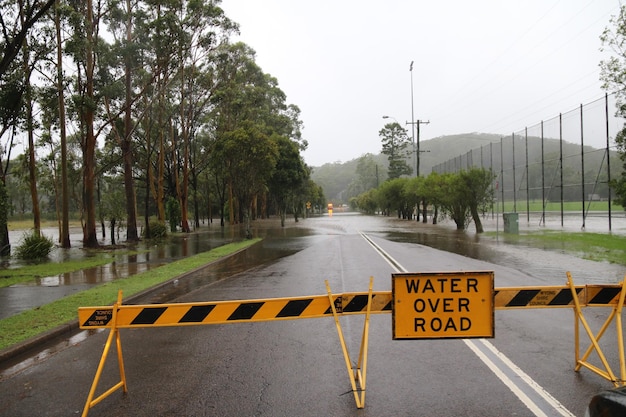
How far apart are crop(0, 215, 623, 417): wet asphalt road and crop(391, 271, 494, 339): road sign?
57cm

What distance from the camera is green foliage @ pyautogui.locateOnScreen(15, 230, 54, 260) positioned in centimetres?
1950

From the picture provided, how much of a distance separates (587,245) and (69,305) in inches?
727

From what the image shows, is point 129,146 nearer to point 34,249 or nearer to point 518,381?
point 34,249

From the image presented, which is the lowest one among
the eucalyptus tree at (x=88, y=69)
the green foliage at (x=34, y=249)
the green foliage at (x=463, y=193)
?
the green foliage at (x=34, y=249)

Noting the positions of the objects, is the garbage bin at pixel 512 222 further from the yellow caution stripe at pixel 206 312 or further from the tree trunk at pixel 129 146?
the yellow caution stripe at pixel 206 312

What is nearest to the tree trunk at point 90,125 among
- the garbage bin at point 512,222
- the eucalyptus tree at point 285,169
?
the garbage bin at point 512,222

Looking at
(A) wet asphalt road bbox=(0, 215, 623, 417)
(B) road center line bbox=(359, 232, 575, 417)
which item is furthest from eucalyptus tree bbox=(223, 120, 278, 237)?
(B) road center line bbox=(359, 232, 575, 417)

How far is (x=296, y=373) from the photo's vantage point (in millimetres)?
5289

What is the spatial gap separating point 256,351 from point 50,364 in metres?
2.61

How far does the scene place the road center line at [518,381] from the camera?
166 inches

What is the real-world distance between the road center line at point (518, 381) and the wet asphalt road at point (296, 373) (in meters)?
0.05

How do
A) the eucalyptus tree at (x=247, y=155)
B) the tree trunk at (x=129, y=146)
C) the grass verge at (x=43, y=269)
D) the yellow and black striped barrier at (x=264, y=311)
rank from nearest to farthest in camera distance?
the yellow and black striped barrier at (x=264, y=311)
the grass verge at (x=43, y=269)
the tree trunk at (x=129, y=146)
the eucalyptus tree at (x=247, y=155)

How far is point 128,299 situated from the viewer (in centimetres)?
966

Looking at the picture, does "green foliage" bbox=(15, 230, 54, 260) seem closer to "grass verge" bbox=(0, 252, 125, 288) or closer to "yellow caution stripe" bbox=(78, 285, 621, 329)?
"grass verge" bbox=(0, 252, 125, 288)
